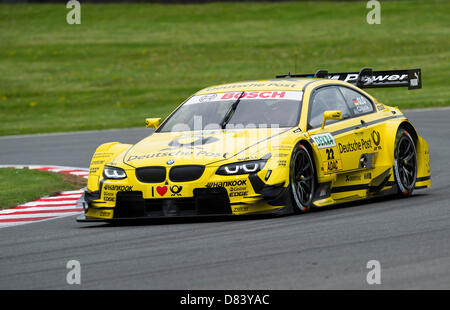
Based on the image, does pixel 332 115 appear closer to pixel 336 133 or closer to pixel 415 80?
pixel 336 133

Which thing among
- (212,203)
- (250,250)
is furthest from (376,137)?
(250,250)

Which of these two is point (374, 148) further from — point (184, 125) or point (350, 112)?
point (184, 125)

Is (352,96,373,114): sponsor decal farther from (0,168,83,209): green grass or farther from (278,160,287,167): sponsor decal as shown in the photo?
Result: (0,168,83,209): green grass

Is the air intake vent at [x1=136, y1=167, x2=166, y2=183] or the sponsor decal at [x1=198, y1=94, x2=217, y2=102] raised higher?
the sponsor decal at [x1=198, y1=94, x2=217, y2=102]

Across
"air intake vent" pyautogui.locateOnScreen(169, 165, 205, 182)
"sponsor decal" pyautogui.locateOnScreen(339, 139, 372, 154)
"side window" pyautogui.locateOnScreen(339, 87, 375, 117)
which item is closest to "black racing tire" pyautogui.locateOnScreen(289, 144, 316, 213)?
"sponsor decal" pyautogui.locateOnScreen(339, 139, 372, 154)

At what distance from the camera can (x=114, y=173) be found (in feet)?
29.8

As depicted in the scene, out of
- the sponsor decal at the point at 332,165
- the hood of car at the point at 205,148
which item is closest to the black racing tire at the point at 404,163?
the sponsor decal at the point at 332,165

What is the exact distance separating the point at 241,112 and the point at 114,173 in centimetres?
157

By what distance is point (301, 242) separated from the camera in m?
7.26

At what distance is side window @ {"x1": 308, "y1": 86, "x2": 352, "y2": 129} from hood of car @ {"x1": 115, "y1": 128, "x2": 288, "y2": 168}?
591 millimetres

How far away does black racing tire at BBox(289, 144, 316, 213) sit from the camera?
8.93 meters

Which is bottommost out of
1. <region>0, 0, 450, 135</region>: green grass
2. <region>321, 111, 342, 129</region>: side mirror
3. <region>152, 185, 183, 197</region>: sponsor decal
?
<region>152, 185, 183, 197</region>: sponsor decal

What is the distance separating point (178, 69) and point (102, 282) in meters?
33.3

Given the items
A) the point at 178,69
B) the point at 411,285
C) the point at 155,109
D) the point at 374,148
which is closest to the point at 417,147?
the point at 374,148
